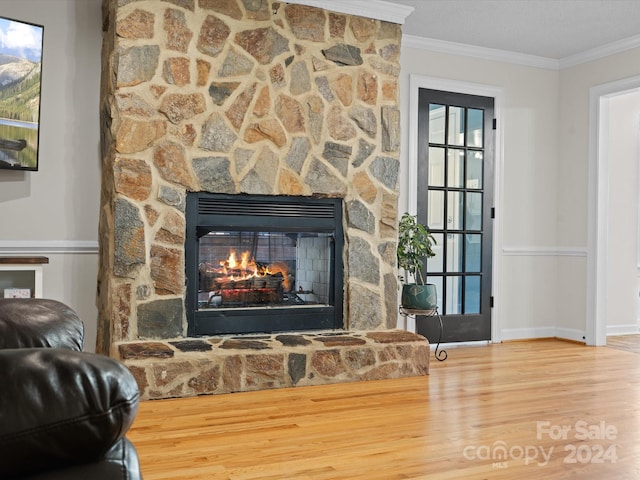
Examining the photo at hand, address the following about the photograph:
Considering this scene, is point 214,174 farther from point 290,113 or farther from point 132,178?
point 290,113

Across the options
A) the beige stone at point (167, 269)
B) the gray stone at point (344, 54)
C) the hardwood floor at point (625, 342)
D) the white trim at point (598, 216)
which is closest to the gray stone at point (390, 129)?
the gray stone at point (344, 54)

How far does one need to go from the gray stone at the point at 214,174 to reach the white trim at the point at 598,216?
3.39 m

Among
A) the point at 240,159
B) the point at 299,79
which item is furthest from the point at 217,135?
the point at 299,79

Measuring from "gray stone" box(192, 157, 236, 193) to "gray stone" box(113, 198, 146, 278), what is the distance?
449mm

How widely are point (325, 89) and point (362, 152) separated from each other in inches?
19.7

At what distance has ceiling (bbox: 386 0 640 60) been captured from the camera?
4.64m

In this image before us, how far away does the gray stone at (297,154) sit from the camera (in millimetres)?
4352

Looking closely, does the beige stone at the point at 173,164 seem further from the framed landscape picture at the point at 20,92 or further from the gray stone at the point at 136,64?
the framed landscape picture at the point at 20,92

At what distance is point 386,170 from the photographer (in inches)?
183

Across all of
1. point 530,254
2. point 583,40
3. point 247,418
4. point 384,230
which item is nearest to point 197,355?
point 247,418

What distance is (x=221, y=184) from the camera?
415 centimetres

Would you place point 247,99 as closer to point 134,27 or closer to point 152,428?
point 134,27

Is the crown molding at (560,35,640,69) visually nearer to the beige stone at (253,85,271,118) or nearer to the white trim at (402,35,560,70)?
the white trim at (402,35,560,70)

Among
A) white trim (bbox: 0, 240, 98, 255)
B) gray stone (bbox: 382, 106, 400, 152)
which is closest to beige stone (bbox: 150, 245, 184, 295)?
white trim (bbox: 0, 240, 98, 255)
